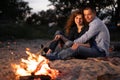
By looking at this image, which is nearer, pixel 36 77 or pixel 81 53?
pixel 36 77

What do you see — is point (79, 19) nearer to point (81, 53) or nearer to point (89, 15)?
point (89, 15)

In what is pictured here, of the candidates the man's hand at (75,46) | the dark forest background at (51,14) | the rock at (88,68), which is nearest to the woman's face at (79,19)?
the man's hand at (75,46)

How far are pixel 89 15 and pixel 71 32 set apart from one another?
0.88m

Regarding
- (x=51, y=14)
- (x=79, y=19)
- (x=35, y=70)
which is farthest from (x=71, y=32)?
(x=51, y=14)

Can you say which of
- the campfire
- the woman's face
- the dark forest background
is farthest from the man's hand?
the dark forest background

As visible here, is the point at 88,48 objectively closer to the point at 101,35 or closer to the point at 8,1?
the point at 101,35

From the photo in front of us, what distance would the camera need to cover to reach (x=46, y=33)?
76.0 feet

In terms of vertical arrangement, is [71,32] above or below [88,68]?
above

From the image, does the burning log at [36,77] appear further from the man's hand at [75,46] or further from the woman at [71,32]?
the woman at [71,32]

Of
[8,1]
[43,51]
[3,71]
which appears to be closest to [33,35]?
[8,1]

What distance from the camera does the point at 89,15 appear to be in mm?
8516

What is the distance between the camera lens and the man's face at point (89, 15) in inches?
330

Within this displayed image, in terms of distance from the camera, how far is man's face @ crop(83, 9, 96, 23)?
8378 millimetres

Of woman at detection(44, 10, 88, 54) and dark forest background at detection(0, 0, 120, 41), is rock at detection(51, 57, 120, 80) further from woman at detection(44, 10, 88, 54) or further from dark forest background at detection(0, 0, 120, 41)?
dark forest background at detection(0, 0, 120, 41)
